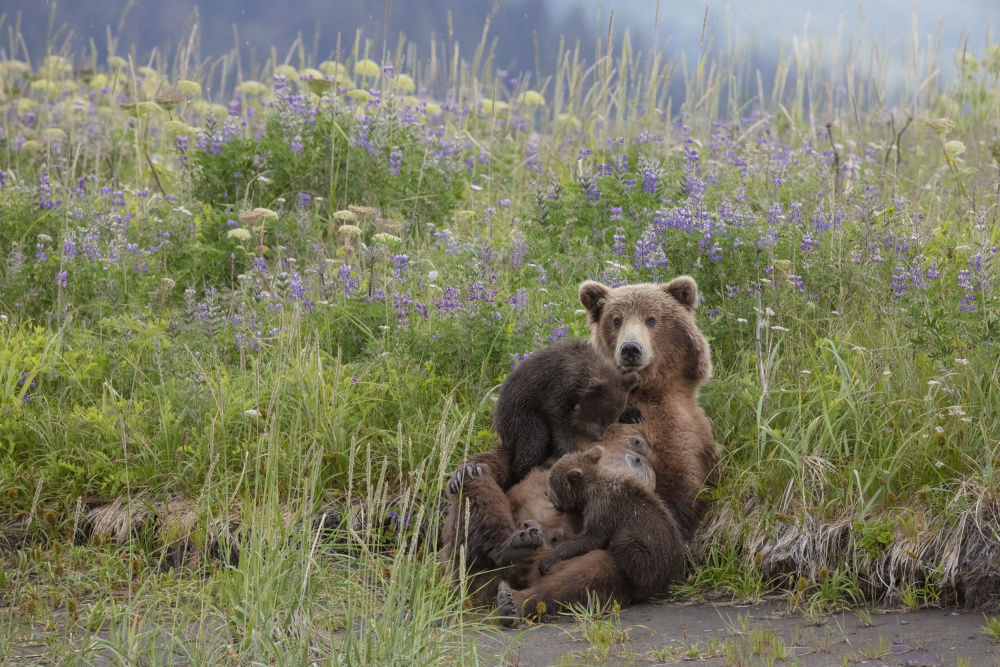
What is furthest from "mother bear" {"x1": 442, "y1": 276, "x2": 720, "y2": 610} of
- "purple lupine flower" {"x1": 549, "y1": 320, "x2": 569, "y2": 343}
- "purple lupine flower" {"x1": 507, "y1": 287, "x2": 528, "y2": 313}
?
"purple lupine flower" {"x1": 507, "y1": 287, "x2": 528, "y2": 313}

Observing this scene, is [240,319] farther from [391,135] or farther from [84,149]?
[84,149]

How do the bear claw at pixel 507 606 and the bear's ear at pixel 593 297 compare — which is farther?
the bear's ear at pixel 593 297

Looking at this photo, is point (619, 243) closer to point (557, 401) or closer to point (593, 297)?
point (593, 297)

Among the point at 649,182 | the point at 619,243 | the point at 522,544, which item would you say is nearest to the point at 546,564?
the point at 522,544

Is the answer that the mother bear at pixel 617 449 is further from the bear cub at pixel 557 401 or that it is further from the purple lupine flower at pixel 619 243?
the purple lupine flower at pixel 619 243

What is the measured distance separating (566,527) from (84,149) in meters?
7.10

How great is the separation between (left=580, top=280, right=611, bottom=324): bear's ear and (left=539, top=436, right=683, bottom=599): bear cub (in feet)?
2.97

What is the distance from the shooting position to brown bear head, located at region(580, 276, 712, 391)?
4.64m

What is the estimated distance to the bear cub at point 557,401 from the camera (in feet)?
14.8

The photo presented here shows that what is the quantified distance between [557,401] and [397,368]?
1.50 m

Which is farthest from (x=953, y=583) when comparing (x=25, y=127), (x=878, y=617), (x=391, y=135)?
(x=25, y=127)

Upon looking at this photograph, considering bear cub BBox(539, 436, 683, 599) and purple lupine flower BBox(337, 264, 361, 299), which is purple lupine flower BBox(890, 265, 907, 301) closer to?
bear cub BBox(539, 436, 683, 599)

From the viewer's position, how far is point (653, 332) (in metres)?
4.77

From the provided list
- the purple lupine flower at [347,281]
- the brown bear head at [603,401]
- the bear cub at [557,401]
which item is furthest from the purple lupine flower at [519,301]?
the brown bear head at [603,401]
